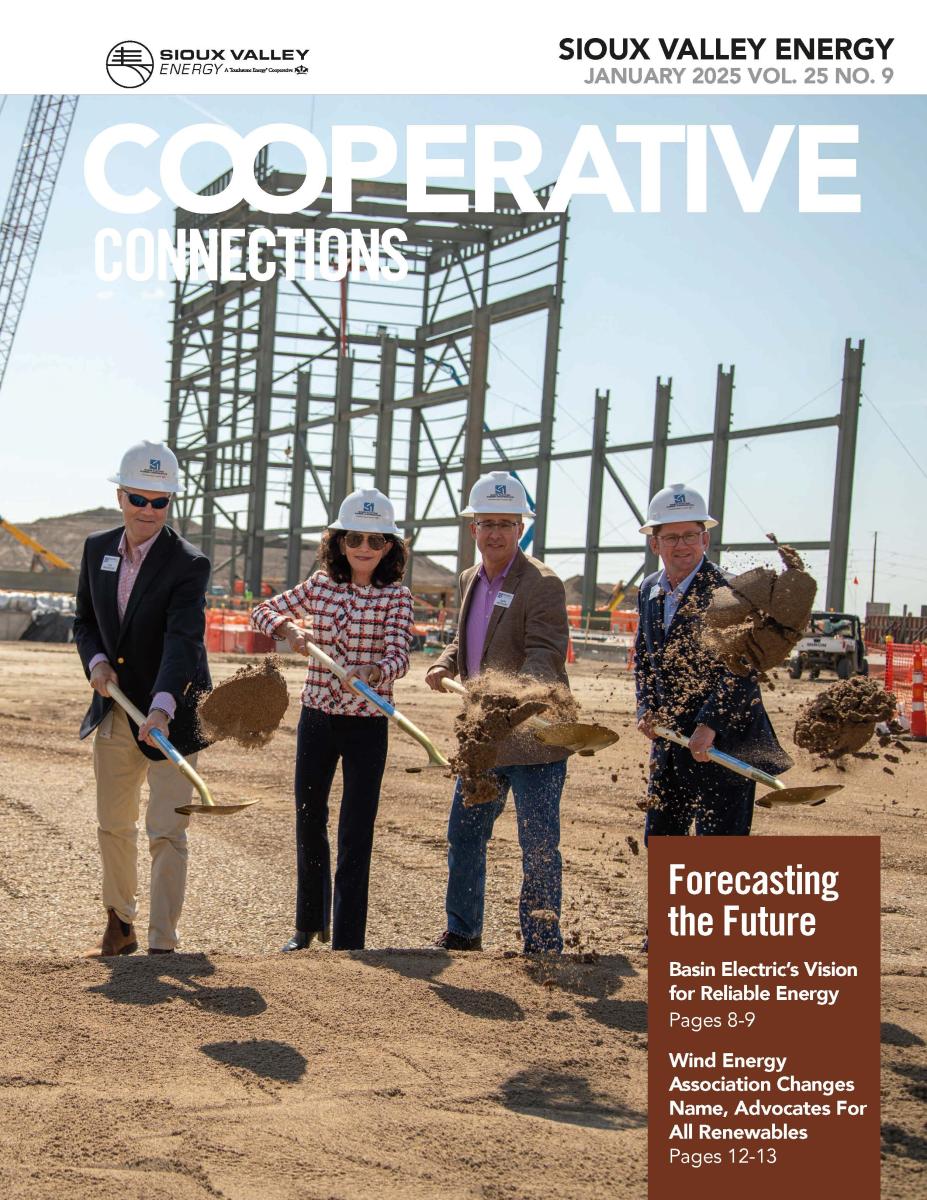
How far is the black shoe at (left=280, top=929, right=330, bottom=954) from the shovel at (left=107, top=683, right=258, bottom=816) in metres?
0.74

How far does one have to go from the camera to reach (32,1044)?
387cm

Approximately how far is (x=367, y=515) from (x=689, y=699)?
1.51 metres

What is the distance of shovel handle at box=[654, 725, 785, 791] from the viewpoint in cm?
438

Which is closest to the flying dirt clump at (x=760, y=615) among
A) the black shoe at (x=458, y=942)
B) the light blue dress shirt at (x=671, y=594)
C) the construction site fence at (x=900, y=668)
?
the light blue dress shirt at (x=671, y=594)

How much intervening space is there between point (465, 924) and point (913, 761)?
8525 millimetres

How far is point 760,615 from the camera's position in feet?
14.9

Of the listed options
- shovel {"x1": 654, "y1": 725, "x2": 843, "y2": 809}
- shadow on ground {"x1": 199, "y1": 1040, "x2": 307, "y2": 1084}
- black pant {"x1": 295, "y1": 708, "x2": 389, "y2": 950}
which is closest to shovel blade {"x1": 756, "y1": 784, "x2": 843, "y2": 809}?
shovel {"x1": 654, "y1": 725, "x2": 843, "y2": 809}

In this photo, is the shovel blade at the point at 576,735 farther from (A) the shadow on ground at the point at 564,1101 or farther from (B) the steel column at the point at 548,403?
(B) the steel column at the point at 548,403

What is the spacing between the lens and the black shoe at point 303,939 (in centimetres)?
515

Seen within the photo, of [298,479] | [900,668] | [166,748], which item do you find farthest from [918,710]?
[298,479]

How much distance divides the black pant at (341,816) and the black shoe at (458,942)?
0.34 m

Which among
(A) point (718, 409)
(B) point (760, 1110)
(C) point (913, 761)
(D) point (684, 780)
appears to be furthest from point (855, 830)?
(A) point (718, 409)

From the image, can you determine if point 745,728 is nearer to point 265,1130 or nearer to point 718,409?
point 265,1130

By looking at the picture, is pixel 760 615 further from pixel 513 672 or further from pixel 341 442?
pixel 341 442
